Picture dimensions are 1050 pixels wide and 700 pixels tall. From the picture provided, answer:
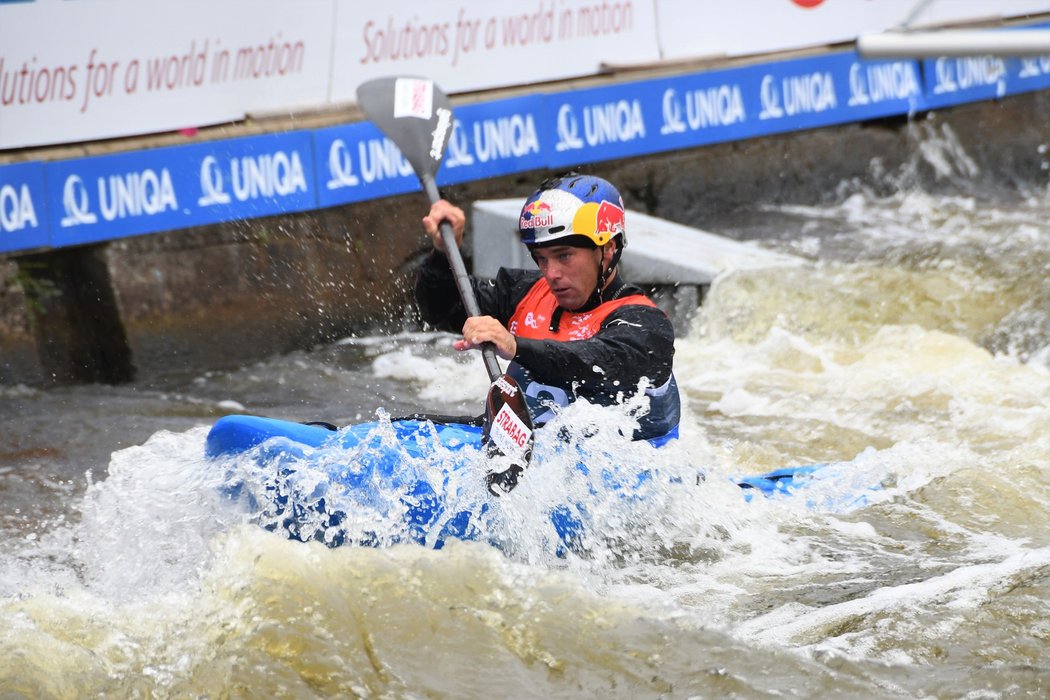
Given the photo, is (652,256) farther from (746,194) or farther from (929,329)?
(746,194)

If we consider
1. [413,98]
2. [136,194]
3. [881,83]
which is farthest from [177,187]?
[881,83]

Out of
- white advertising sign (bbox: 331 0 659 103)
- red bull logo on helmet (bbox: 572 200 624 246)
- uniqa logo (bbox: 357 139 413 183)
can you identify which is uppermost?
white advertising sign (bbox: 331 0 659 103)

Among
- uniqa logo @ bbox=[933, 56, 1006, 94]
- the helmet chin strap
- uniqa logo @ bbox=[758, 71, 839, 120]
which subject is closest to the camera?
the helmet chin strap

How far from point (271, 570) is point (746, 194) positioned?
24.2 feet

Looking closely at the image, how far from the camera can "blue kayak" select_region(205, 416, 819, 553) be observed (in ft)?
13.6

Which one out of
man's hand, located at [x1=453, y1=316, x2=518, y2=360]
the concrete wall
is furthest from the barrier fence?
man's hand, located at [x1=453, y1=316, x2=518, y2=360]

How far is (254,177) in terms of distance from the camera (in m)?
7.59

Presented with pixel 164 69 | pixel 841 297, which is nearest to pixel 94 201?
pixel 164 69

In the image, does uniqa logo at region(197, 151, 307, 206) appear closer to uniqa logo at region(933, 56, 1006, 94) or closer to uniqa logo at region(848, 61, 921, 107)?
uniqa logo at region(848, 61, 921, 107)

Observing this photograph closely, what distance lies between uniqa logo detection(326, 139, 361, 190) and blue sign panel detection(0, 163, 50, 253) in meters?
1.69

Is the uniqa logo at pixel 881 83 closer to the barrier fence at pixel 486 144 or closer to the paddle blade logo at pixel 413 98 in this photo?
the barrier fence at pixel 486 144

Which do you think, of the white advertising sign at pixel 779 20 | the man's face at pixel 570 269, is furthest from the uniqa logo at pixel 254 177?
the man's face at pixel 570 269

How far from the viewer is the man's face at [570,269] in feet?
14.6

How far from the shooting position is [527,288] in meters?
4.86
